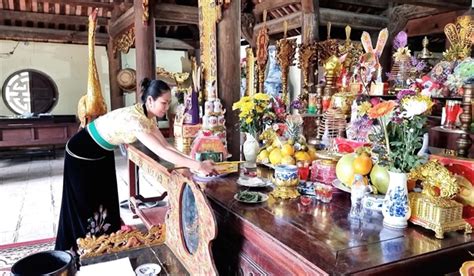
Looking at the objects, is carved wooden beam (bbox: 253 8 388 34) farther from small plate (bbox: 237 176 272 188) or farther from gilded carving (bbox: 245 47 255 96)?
small plate (bbox: 237 176 272 188)

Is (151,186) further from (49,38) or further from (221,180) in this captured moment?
(49,38)

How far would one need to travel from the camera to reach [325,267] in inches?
31.2

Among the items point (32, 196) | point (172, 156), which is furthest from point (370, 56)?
point (32, 196)

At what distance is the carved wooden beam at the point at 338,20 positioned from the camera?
6.59 meters

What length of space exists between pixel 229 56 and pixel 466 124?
156cm

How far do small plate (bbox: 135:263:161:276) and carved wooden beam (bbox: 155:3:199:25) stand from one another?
4244 mm

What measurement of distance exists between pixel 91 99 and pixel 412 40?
7.17m

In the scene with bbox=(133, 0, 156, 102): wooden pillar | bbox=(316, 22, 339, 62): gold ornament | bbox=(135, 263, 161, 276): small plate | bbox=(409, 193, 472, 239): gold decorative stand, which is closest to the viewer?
bbox=(409, 193, 472, 239): gold decorative stand

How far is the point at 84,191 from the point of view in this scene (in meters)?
2.22

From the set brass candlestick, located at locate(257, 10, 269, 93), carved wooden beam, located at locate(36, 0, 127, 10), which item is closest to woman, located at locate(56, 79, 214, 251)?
brass candlestick, located at locate(257, 10, 269, 93)

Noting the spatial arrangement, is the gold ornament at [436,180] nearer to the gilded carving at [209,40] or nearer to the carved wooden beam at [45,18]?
the gilded carving at [209,40]

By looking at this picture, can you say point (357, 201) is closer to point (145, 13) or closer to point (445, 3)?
point (145, 13)

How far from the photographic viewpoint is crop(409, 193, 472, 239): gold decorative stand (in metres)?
0.97

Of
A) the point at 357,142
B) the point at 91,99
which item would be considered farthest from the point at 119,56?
the point at 357,142
